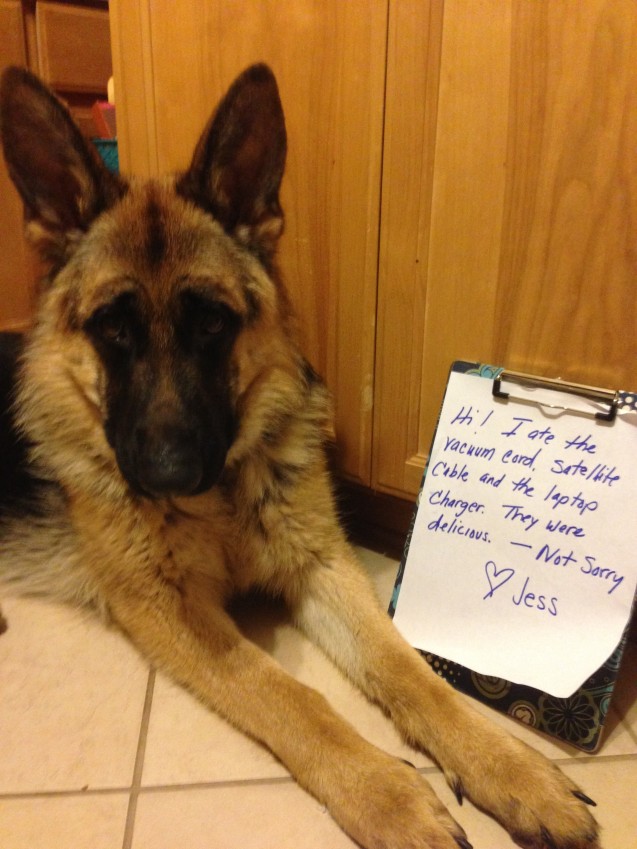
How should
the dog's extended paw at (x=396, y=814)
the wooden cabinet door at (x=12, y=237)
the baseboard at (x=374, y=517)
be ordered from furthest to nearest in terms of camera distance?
the wooden cabinet door at (x=12, y=237) → the baseboard at (x=374, y=517) → the dog's extended paw at (x=396, y=814)

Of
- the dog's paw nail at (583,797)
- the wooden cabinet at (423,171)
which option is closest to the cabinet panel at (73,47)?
the wooden cabinet at (423,171)

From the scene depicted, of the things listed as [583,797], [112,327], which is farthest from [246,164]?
[583,797]

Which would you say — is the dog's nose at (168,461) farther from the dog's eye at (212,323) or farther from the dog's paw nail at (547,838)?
the dog's paw nail at (547,838)

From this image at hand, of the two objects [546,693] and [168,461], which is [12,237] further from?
[546,693]

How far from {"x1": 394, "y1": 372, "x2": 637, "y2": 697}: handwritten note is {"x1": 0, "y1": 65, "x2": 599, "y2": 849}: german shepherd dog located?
0.14 m

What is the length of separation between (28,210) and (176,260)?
1.14 ft

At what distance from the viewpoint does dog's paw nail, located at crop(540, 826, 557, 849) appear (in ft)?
3.16

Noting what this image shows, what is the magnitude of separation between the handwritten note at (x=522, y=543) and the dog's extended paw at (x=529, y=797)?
16cm

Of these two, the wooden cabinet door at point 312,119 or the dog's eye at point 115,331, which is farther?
the wooden cabinet door at point 312,119

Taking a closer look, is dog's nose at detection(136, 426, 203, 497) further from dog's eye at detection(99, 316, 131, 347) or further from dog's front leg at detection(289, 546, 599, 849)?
dog's front leg at detection(289, 546, 599, 849)

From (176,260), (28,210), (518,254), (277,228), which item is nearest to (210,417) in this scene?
(176,260)

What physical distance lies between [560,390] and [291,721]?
31.9 inches

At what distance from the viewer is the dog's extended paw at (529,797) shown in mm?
967

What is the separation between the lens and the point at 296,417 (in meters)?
1.50
